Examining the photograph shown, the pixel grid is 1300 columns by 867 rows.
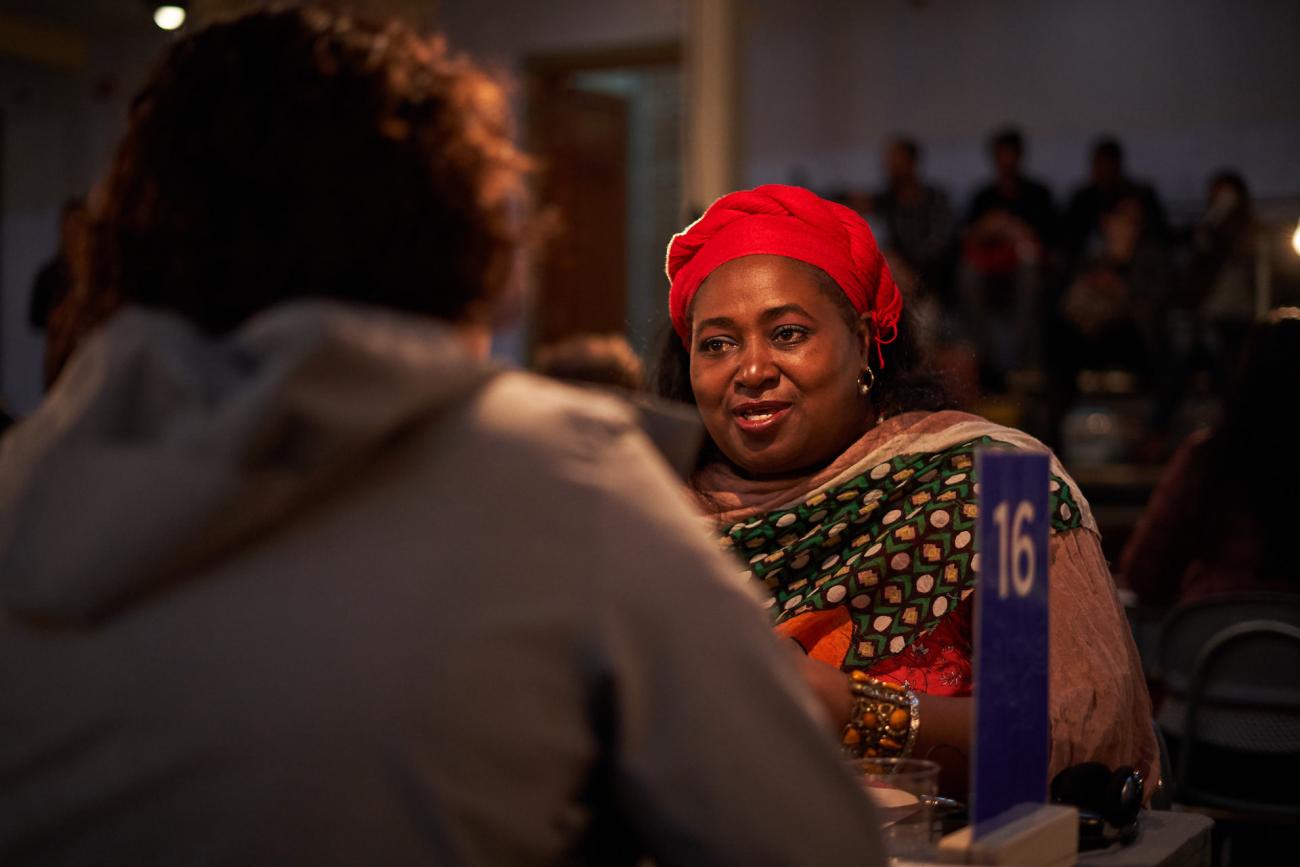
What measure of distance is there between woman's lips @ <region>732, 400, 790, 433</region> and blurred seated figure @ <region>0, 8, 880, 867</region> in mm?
1218

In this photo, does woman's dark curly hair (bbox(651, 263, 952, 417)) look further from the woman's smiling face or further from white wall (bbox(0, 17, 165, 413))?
white wall (bbox(0, 17, 165, 413))

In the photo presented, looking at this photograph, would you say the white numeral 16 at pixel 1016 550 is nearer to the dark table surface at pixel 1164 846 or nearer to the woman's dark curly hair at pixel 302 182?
the dark table surface at pixel 1164 846

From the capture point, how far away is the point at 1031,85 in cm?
901

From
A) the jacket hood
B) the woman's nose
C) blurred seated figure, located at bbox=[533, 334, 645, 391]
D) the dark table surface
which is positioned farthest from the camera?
blurred seated figure, located at bbox=[533, 334, 645, 391]

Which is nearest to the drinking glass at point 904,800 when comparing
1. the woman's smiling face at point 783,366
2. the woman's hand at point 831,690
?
the woman's hand at point 831,690

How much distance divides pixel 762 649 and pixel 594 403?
0.66ft

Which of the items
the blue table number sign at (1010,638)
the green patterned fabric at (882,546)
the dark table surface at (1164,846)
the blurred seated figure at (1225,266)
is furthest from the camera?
the blurred seated figure at (1225,266)

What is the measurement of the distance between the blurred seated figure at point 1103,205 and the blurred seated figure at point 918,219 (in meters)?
0.72

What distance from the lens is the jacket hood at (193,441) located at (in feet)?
2.70

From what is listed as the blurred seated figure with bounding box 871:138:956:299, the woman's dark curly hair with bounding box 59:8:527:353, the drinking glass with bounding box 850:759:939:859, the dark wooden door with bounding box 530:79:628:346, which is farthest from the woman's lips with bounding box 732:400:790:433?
the dark wooden door with bounding box 530:79:628:346

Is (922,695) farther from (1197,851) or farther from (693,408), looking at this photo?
(693,408)

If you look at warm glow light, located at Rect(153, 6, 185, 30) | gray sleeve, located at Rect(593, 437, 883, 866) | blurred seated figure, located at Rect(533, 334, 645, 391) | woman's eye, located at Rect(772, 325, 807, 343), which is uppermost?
warm glow light, located at Rect(153, 6, 185, 30)

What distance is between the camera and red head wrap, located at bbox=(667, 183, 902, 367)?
2166 mm

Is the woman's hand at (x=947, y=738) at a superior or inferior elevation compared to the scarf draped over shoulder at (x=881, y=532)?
inferior
